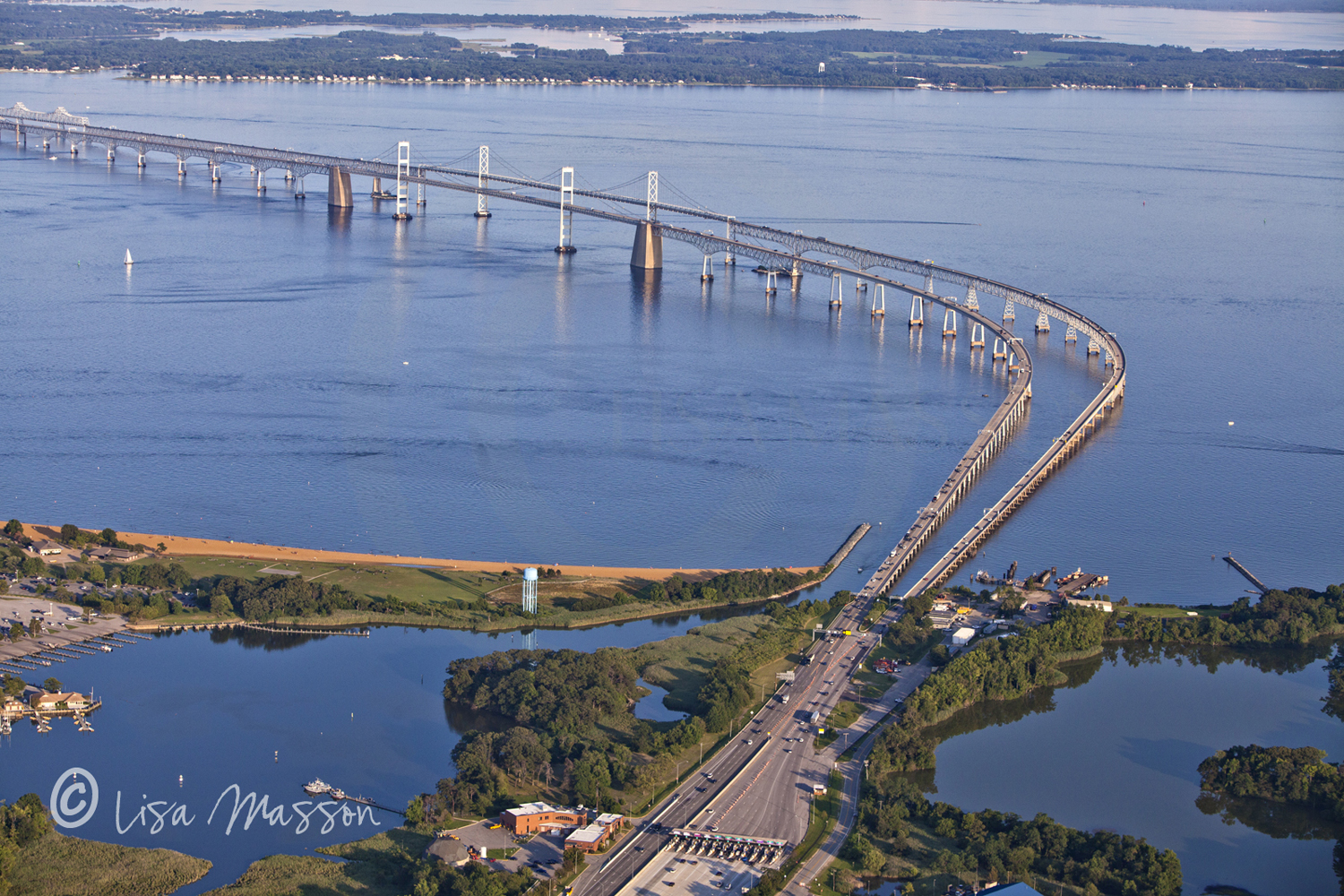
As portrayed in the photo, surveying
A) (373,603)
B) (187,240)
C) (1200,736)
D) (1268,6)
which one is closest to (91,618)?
(373,603)

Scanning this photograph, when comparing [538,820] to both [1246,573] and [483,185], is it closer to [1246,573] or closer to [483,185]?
[1246,573]

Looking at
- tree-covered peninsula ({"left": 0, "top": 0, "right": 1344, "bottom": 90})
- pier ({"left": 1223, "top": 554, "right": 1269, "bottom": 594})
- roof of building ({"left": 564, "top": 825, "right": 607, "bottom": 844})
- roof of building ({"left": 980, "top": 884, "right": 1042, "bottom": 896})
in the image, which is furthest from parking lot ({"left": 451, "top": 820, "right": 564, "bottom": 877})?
tree-covered peninsula ({"left": 0, "top": 0, "right": 1344, "bottom": 90})

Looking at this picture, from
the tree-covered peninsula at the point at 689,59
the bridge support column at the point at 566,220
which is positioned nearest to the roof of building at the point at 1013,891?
the bridge support column at the point at 566,220

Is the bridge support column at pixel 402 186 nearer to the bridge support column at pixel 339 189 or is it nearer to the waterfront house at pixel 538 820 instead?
the bridge support column at pixel 339 189

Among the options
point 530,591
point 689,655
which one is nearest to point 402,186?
point 530,591

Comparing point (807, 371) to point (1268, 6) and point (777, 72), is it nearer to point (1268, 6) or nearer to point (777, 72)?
point (777, 72)
